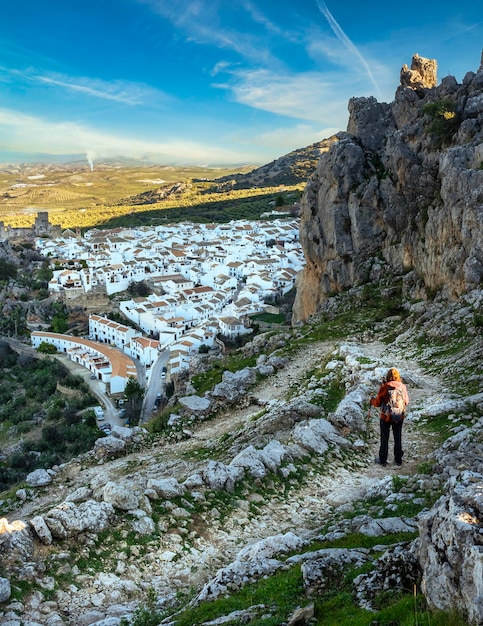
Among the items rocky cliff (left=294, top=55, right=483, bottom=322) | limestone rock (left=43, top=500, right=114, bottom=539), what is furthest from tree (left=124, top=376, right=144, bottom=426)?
limestone rock (left=43, top=500, right=114, bottom=539)

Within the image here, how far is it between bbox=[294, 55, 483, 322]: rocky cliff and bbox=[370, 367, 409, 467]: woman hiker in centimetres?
972

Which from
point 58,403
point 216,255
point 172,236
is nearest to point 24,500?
point 58,403

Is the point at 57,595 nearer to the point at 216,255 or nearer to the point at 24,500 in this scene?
the point at 24,500

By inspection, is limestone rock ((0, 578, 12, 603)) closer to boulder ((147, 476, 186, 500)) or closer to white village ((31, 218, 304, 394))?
boulder ((147, 476, 186, 500))

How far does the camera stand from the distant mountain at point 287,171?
152 m

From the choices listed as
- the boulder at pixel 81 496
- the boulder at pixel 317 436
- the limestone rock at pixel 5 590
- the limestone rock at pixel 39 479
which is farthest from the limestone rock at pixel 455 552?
the limestone rock at pixel 39 479

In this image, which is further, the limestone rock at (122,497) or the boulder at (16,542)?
the limestone rock at (122,497)

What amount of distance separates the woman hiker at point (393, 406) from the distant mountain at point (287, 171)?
136854 millimetres

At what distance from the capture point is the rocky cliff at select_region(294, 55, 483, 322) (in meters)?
19.4

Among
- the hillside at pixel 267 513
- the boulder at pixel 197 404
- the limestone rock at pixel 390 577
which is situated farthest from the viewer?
the boulder at pixel 197 404

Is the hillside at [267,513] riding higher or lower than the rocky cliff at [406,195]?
lower

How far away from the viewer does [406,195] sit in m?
26.3

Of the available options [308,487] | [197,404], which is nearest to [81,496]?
[308,487]

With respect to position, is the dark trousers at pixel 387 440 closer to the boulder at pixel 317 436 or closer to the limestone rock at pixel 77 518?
the boulder at pixel 317 436
